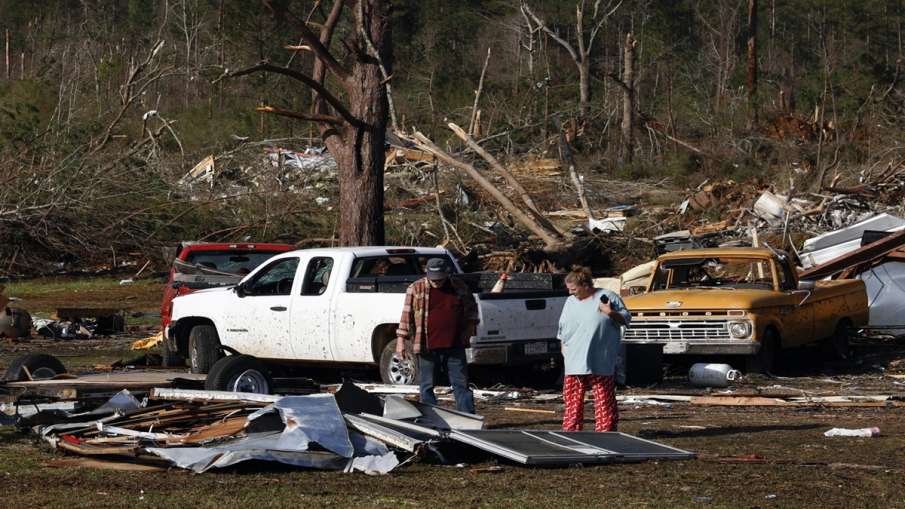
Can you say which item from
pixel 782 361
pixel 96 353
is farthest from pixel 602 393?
pixel 96 353

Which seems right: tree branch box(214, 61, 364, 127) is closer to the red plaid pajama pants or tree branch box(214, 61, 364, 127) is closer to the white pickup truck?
the white pickup truck

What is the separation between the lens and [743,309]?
15.3 m

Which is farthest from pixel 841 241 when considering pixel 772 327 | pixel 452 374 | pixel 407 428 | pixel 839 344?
pixel 407 428

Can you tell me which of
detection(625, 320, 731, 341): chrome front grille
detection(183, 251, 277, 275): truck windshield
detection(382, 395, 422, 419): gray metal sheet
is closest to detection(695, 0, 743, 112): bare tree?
detection(183, 251, 277, 275): truck windshield

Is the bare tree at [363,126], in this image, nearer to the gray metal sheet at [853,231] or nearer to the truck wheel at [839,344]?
the truck wheel at [839,344]

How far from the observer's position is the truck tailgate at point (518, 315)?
44.2ft

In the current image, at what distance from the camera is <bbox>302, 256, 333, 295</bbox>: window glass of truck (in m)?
14.5

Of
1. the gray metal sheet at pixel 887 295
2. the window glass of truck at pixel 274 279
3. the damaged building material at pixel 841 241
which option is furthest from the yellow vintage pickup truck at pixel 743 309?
the damaged building material at pixel 841 241

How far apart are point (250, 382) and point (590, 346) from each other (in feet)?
11.1

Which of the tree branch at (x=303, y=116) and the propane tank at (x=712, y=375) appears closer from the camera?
the propane tank at (x=712, y=375)

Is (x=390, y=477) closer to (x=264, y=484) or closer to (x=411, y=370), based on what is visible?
(x=264, y=484)

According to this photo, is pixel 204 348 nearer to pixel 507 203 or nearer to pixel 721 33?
pixel 507 203

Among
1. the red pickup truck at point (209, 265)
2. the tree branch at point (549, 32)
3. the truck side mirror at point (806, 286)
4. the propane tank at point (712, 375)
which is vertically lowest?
the propane tank at point (712, 375)

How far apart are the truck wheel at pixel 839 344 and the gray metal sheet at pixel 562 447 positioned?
8.76 meters
